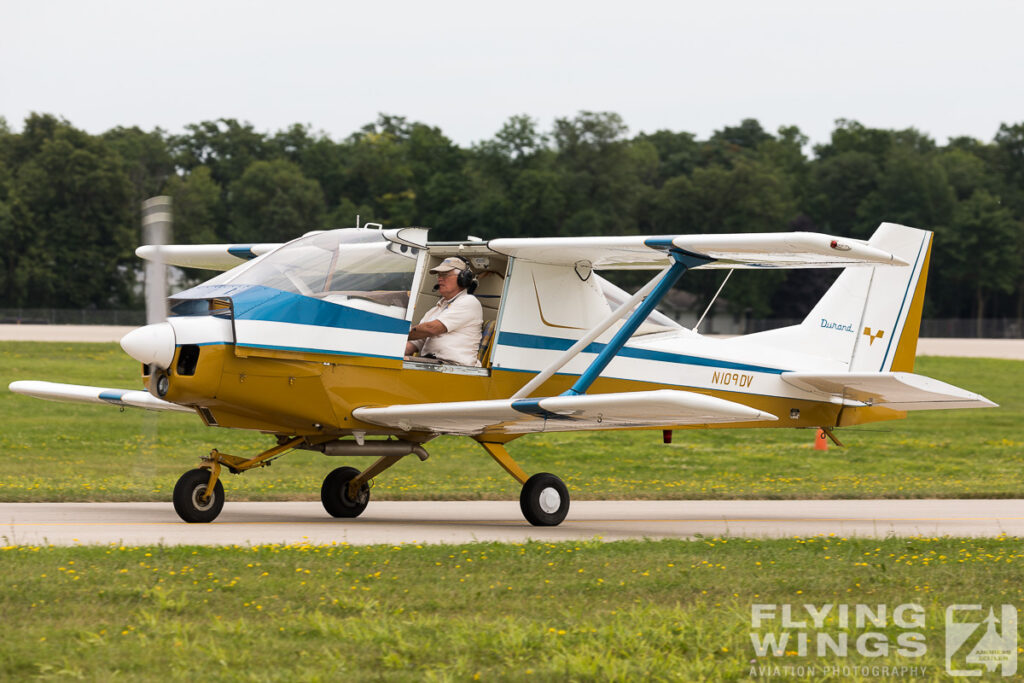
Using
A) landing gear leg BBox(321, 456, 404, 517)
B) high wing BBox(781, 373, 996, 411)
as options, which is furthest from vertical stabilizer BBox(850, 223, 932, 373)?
landing gear leg BBox(321, 456, 404, 517)

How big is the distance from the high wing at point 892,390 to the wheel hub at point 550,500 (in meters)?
3.62

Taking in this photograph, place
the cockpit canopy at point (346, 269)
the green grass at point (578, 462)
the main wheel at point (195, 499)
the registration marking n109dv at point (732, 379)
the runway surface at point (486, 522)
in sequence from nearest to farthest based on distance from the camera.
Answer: the runway surface at point (486, 522), the main wheel at point (195, 499), the cockpit canopy at point (346, 269), the registration marking n109dv at point (732, 379), the green grass at point (578, 462)

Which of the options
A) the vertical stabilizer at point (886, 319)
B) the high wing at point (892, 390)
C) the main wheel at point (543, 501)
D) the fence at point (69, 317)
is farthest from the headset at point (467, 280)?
the fence at point (69, 317)

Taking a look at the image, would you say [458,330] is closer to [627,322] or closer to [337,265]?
[337,265]

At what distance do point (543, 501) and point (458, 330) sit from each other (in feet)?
6.70

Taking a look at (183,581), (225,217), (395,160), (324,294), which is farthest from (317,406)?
(395,160)

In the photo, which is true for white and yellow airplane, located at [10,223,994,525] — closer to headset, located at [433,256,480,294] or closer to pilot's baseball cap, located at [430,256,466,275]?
pilot's baseball cap, located at [430,256,466,275]

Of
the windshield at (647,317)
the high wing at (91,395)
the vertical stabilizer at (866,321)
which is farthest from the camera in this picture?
the vertical stabilizer at (866,321)

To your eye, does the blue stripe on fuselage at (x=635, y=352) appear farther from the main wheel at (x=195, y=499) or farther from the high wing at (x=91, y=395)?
the high wing at (x=91, y=395)

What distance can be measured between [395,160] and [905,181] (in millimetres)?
46468

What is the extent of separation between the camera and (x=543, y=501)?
44.0 feet

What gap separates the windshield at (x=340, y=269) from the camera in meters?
12.3

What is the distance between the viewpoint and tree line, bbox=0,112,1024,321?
8850 cm

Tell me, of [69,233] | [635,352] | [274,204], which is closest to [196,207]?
[69,233]
